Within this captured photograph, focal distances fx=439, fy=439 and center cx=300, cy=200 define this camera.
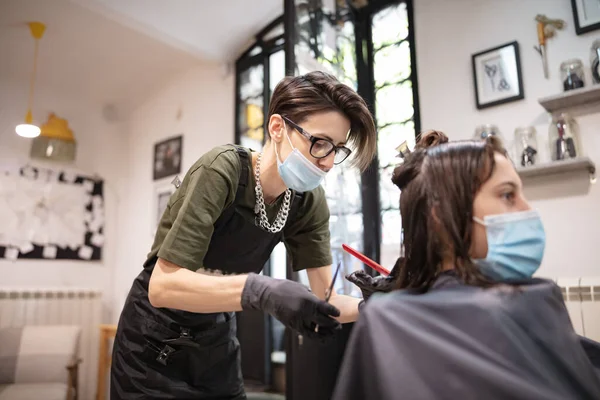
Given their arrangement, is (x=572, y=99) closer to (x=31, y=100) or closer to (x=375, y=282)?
(x=375, y=282)

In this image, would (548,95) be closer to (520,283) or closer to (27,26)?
(520,283)

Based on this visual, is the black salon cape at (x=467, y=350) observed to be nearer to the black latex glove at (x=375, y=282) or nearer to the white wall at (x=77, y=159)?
the black latex glove at (x=375, y=282)

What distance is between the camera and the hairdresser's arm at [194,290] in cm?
92

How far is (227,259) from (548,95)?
2.01 m

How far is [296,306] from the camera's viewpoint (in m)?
0.83

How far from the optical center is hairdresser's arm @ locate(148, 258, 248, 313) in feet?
3.02

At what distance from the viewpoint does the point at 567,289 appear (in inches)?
79.5

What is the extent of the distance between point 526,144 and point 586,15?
72 centimetres

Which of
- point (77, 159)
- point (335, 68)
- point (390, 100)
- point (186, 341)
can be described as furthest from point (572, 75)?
point (77, 159)

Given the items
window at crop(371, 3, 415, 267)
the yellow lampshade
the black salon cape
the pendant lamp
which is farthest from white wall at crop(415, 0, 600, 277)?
the yellow lampshade

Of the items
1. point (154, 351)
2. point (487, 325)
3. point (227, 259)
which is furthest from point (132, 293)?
point (487, 325)

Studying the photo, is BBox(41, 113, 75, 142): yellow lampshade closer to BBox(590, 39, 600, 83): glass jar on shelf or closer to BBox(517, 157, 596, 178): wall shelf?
BBox(517, 157, 596, 178): wall shelf

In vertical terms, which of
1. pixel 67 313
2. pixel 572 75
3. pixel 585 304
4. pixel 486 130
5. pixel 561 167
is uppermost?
pixel 572 75

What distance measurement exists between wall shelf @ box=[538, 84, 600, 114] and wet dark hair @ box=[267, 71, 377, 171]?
1.40m
